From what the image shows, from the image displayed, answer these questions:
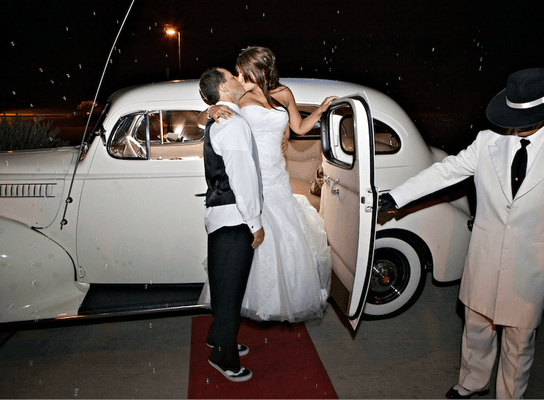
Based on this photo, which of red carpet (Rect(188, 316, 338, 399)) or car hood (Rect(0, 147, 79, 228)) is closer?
red carpet (Rect(188, 316, 338, 399))

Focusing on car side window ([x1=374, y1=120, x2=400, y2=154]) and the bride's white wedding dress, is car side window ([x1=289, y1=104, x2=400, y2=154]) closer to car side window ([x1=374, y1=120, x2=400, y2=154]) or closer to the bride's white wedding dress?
car side window ([x1=374, y1=120, x2=400, y2=154])

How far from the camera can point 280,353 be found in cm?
347

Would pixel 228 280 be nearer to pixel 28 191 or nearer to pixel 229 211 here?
pixel 229 211

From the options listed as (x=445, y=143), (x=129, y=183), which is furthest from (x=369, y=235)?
(x=445, y=143)

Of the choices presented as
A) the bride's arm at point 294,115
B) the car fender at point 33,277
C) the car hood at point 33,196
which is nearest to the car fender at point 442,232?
the bride's arm at point 294,115

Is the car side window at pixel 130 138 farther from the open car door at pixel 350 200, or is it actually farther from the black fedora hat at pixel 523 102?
the black fedora hat at pixel 523 102

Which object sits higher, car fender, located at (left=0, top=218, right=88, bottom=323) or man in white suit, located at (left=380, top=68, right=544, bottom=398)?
man in white suit, located at (left=380, top=68, right=544, bottom=398)

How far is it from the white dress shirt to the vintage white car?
0.88 metres

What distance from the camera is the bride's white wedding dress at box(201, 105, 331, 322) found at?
10.3ft

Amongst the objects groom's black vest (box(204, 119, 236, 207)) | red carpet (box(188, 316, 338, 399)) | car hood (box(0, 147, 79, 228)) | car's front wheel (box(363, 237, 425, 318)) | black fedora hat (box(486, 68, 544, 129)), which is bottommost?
red carpet (box(188, 316, 338, 399))

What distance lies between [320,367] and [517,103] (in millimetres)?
2224

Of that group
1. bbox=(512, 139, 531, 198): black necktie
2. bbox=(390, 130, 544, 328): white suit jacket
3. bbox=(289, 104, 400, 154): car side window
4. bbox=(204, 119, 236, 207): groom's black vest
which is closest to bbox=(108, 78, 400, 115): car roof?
bbox=(289, 104, 400, 154): car side window

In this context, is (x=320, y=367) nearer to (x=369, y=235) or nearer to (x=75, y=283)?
(x=369, y=235)

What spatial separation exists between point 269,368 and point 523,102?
95.9 inches
